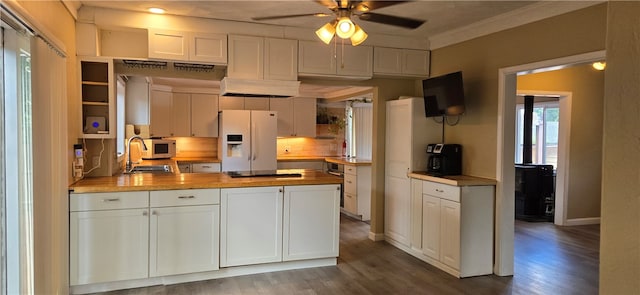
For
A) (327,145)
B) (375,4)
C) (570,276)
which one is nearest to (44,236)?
(375,4)

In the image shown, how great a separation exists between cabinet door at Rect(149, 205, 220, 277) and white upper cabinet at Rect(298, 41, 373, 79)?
175cm

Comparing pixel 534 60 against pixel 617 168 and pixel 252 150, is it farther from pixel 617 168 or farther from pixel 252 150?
pixel 252 150

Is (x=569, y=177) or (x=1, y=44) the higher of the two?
(x=1, y=44)

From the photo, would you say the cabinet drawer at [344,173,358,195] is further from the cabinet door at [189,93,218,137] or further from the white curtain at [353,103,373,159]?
the cabinet door at [189,93,218,137]

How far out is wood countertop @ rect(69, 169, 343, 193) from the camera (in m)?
3.27

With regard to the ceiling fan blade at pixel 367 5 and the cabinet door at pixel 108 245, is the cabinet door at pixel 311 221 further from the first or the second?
the ceiling fan blade at pixel 367 5

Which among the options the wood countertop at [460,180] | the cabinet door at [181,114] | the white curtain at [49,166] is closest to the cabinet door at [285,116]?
the cabinet door at [181,114]

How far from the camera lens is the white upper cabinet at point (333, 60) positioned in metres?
4.27

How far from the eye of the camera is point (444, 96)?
13.5ft

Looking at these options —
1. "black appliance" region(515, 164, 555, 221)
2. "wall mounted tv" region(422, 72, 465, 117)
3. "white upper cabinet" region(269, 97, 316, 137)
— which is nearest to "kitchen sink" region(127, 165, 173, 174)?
"white upper cabinet" region(269, 97, 316, 137)

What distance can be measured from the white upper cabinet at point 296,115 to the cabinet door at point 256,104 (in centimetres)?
12

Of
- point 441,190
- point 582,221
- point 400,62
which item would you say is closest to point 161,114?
point 400,62

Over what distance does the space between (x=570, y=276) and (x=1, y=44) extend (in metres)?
4.71

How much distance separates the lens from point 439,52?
4.67 m
